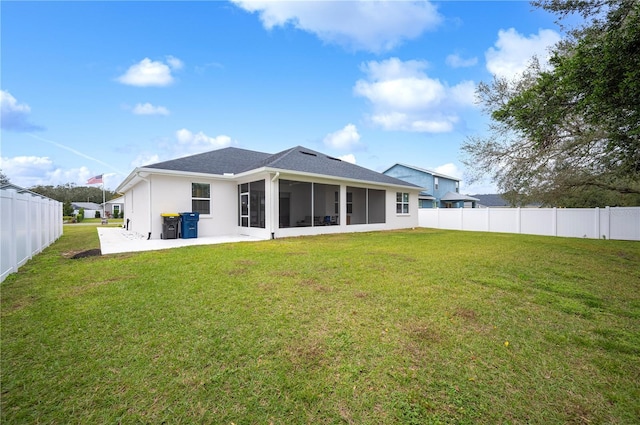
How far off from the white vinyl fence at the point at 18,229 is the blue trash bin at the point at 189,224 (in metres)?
3.99

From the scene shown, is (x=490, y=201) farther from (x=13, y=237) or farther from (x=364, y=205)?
(x=13, y=237)

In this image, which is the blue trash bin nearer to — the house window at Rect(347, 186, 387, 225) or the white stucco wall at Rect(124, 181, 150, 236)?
the white stucco wall at Rect(124, 181, 150, 236)

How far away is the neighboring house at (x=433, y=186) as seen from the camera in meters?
28.4

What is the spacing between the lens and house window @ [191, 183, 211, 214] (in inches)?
453

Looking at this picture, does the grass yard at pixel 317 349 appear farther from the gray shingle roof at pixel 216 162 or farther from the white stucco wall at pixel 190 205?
the gray shingle roof at pixel 216 162

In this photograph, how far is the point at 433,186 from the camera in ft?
Result: 93.6

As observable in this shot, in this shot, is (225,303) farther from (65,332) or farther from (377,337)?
(377,337)

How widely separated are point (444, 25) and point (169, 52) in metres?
11.2

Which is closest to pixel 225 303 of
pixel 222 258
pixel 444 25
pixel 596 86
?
pixel 222 258

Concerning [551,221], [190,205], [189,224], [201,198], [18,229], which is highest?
[201,198]

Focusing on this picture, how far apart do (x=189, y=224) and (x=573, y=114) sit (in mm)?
12966

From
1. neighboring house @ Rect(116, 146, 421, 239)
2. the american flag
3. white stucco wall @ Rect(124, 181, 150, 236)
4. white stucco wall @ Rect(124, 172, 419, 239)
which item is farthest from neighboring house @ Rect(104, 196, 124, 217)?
white stucco wall @ Rect(124, 172, 419, 239)

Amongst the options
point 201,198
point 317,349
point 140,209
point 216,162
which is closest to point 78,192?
point 140,209

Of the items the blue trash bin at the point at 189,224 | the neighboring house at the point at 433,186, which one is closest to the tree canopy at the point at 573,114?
the blue trash bin at the point at 189,224
